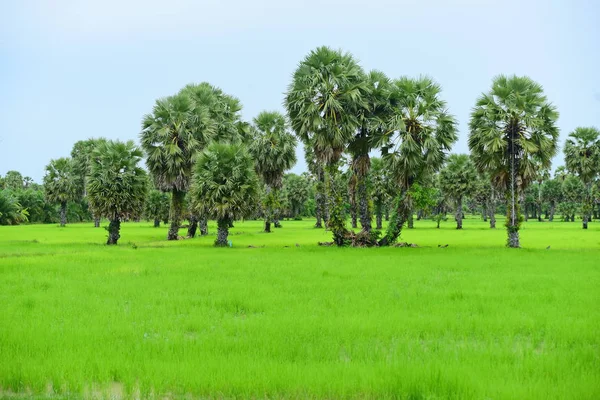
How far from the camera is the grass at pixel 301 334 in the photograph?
22.8 feet

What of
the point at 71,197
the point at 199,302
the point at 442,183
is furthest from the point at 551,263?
the point at 71,197

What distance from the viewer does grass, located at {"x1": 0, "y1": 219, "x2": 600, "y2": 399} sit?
6957 mm

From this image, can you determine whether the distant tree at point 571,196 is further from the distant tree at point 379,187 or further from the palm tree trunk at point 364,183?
the palm tree trunk at point 364,183

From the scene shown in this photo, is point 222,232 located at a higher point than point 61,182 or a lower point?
lower

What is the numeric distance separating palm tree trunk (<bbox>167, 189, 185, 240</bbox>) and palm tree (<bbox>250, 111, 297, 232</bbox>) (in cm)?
1383

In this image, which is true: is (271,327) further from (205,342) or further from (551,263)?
(551,263)

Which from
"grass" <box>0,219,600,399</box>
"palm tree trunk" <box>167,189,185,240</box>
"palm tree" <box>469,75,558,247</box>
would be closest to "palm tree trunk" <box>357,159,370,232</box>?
"palm tree" <box>469,75,558,247</box>

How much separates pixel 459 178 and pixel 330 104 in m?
39.9

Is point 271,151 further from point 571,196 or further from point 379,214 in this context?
point 571,196

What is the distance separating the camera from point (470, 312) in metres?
11.7

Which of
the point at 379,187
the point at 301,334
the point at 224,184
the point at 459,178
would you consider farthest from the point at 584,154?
the point at 301,334

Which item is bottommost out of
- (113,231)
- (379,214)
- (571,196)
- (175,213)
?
(113,231)

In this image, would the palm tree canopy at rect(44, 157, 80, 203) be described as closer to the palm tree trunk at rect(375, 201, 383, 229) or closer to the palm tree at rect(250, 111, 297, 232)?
the palm tree at rect(250, 111, 297, 232)

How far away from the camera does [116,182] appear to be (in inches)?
1398
